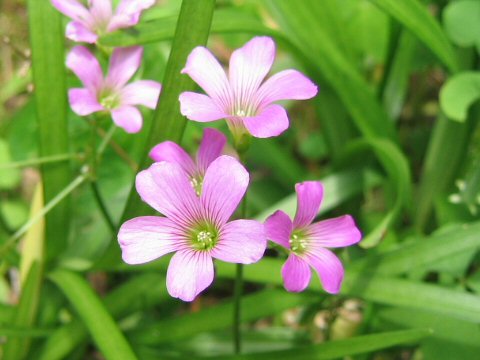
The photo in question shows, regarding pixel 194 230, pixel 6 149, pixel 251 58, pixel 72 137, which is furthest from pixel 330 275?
pixel 6 149

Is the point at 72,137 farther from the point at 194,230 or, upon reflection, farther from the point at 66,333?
the point at 194,230

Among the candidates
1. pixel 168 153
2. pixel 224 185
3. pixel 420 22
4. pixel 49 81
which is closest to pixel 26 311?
pixel 49 81

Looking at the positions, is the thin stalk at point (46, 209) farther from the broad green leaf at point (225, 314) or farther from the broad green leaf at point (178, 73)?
the broad green leaf at point (225, 314)

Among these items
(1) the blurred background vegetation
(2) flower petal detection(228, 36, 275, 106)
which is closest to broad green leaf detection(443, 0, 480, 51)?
(1) the blurred background vegetation

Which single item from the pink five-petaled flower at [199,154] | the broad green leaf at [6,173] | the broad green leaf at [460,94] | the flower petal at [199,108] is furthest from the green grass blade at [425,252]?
the broad green leaf at [6,173]

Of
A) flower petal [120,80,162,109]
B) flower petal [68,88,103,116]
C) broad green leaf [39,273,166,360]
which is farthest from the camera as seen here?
broad green leaf [39,273,166,360]

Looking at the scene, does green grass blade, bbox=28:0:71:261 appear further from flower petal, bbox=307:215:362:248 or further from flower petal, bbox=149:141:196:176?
flower petal, bbox=307:215:362:248
